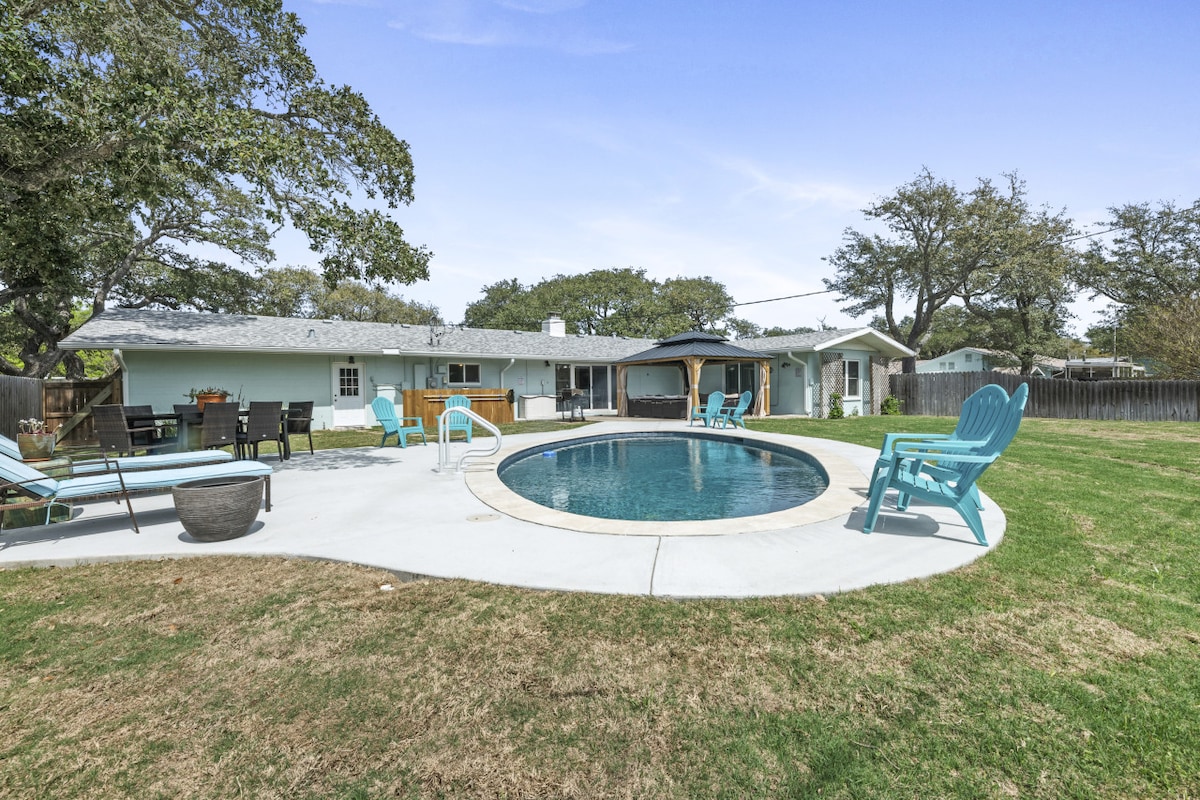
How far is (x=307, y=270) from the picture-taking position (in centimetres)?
3172

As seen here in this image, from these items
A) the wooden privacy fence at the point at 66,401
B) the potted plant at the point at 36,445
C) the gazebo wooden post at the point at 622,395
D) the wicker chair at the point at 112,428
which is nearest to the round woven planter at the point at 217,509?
the wicker chair at the point at 112,428

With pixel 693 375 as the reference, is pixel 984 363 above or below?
above

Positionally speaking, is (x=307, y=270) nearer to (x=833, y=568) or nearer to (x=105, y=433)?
(x=105, y=433)

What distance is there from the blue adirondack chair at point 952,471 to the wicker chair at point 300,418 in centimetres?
859

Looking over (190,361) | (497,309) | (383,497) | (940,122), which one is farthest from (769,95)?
(497,309)

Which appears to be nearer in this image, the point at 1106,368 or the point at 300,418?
the point at 300,418

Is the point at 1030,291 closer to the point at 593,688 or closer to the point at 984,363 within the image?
the point at 984,363

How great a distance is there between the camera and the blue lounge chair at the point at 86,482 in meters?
4.08

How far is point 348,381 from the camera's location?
16.4 meters

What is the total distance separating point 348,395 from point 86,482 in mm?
12570

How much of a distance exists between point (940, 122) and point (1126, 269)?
26.8 metres

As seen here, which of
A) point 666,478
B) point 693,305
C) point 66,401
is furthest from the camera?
point 693,305

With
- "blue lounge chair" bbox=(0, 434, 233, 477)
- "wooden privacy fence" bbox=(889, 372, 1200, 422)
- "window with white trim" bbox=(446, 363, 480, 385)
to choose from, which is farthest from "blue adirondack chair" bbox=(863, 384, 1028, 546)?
"wooden privacy fence" bbox=(889, 372, 1200, 422)

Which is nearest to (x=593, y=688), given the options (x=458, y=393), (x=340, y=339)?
(x=458, y=393)
